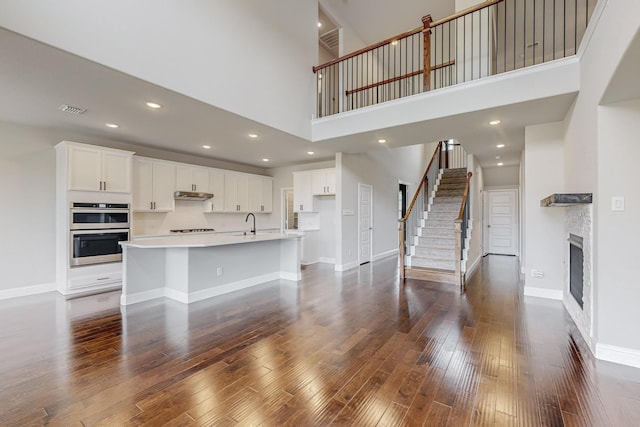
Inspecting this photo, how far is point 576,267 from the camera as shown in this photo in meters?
3.46

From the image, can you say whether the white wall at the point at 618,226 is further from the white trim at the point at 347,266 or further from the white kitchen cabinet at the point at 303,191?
the white kitchen cabinet at the point at 303,191

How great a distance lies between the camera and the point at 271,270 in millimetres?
5340

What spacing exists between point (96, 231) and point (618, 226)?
22.1 ft

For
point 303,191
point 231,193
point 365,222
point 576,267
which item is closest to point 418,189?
point 365,222

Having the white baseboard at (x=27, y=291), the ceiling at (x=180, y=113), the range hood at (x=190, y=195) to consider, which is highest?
the ceiling at (x=180, y=113)

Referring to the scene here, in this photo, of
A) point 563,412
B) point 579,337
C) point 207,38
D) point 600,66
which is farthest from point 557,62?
point 207,38

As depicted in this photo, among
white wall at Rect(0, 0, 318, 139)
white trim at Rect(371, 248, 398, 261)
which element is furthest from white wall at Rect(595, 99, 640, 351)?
white trim at Rect(371, 248, 398, 261)

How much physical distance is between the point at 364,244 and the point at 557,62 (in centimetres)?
495

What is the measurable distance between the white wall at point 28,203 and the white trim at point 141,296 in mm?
1900

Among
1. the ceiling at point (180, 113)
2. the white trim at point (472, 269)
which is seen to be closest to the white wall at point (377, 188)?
the ceiling at point (180, 113)

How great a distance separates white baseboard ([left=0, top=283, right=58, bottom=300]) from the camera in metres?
4.38

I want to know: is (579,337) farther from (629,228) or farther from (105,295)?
(105,295)

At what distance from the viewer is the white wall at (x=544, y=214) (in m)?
4.21

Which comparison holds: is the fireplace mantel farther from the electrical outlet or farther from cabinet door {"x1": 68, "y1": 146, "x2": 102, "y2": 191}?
cabinet door {"x1": 68, "y1": 146, "x2": 102, "y2": 191}
